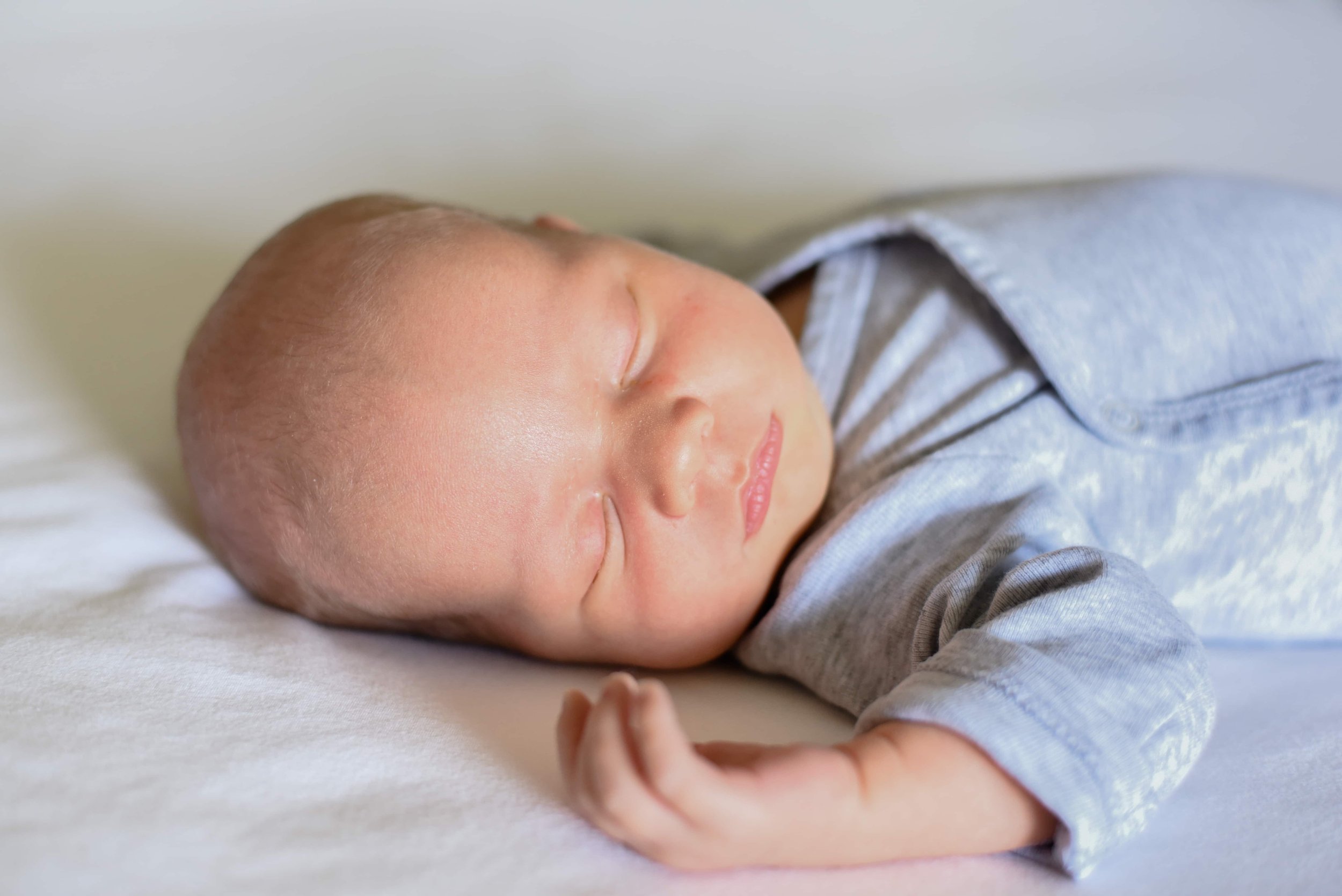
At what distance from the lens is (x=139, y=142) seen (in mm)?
1877

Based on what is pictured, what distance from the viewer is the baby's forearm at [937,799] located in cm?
73

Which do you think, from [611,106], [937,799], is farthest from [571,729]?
[611,106]

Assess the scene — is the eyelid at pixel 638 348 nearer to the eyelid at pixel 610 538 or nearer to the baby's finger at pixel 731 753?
the eyelid at pixel 610 538

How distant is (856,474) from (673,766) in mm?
535

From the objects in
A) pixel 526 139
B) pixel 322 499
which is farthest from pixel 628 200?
pixel 322 499

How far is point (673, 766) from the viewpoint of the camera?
680 mm

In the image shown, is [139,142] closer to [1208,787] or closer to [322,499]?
[322,499]

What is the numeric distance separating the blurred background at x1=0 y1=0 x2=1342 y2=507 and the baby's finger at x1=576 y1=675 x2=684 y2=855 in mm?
1154

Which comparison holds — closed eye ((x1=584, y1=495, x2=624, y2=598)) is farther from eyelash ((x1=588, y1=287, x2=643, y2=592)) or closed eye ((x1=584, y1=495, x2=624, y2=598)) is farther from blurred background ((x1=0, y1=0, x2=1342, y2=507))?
blurred background ((x1=0, y1=0, x2=1342, y2=507))

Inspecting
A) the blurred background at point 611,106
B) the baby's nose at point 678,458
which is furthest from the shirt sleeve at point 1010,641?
the blurred background at point 611,106

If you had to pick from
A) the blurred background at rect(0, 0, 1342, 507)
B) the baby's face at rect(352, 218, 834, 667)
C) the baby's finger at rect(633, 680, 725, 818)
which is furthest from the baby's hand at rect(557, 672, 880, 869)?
the blurred background at rect(0, 0, 1342, 507)

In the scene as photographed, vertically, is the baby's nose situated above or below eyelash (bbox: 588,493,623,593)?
above

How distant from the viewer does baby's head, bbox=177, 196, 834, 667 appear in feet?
3.18

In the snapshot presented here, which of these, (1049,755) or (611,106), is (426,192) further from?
(1049,755)
